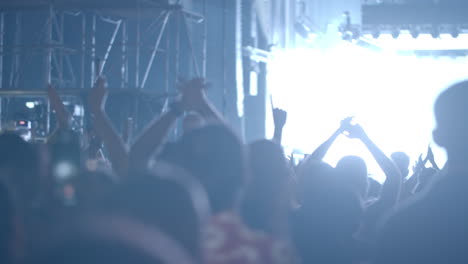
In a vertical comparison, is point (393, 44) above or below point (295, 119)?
above

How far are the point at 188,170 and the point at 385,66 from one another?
17466 mm

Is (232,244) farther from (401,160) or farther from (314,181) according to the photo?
(401,160)

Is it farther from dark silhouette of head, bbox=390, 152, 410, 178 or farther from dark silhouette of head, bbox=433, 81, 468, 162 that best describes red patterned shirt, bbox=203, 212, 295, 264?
dark silhouette of head, bbox=390, 152, 410, 178

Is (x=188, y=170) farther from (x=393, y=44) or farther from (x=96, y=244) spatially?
(x=393, y=44)

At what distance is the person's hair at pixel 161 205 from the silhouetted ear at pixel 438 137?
1.45 metres

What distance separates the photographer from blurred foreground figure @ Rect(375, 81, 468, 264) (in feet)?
8.66

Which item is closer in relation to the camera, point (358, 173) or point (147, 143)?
point (147, 143)

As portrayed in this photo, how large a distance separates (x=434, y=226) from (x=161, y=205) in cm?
133

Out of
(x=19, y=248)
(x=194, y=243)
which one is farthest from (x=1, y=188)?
(x=194, y=243)

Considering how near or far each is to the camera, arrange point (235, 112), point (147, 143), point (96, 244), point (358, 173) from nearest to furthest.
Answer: point (96, 244), point (147, 143), point (358, 173), point (235, 112)

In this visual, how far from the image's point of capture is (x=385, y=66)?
1953 cm

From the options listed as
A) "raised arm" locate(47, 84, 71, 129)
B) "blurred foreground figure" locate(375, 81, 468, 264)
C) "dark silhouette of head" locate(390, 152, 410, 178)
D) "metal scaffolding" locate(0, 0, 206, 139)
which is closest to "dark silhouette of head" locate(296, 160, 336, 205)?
"blurred foreground figure" locate(375, 81, 468, 264)

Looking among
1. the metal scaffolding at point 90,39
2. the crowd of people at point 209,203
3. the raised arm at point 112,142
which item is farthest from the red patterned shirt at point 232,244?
the metal scaffolding at point 90,39

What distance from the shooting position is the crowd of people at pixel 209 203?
145 centimetres
